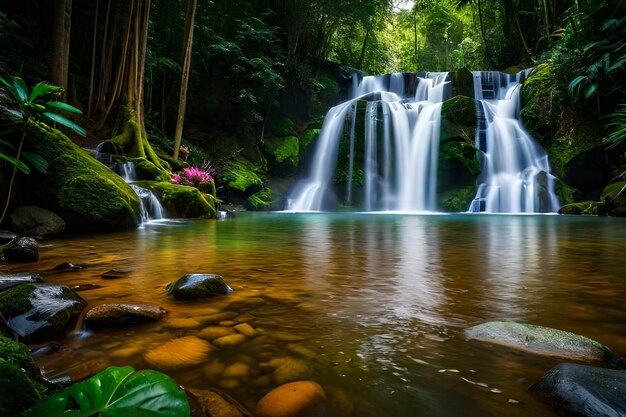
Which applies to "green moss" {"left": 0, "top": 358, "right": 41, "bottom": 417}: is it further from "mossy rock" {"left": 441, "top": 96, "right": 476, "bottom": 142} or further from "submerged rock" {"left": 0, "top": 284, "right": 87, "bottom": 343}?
"mossy rock" {"left": 441, "top": 96, "right": 476, "bottom": 142}

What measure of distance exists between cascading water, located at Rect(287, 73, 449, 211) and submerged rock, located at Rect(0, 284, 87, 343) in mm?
14987

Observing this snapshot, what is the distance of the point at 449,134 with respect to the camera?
52.6ft

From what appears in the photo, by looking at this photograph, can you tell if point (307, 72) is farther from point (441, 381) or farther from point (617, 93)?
point (441, 381)

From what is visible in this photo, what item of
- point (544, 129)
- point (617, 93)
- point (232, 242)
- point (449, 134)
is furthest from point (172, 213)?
point (617, 93)

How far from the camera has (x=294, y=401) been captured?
1.23m

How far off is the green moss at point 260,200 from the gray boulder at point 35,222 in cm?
1072

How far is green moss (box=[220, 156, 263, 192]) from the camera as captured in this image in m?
16.1

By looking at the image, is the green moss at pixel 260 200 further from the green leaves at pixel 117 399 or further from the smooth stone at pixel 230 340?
the green leaves at pixel 117 399

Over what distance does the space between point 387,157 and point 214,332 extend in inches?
629

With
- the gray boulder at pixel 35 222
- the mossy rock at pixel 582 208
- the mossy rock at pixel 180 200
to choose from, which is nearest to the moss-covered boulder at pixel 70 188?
the gray boulder at pixel 35 222

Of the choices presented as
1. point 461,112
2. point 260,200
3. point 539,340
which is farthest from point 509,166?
point 539,340

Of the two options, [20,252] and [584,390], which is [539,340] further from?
[20,252]

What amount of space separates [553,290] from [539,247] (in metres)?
2.55

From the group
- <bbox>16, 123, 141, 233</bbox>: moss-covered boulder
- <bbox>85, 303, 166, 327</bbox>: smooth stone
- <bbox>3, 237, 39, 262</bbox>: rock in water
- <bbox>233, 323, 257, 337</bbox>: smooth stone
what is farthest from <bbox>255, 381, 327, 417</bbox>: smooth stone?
<bbox>16, 123, 141, 233</bbox>: moss-covered boulder
